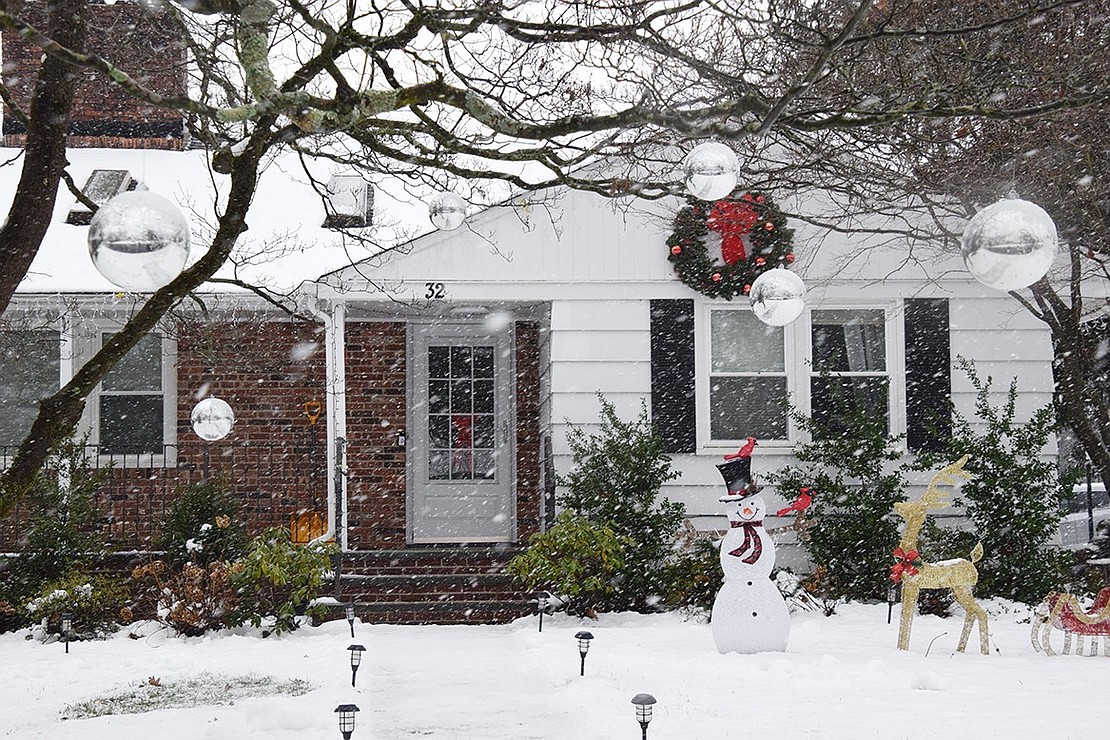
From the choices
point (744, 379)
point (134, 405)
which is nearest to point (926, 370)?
point (744, 379)

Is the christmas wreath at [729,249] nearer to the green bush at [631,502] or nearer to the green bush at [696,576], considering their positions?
the green bush at [631,502]

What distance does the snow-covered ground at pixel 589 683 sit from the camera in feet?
19.5

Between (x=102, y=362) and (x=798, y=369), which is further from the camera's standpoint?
(x=798, y=369)

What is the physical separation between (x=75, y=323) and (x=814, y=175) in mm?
7115

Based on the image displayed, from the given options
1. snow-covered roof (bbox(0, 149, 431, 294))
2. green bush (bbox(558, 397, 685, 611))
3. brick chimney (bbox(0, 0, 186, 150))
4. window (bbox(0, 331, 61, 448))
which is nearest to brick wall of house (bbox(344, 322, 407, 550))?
snow-covered roof (bbox(0, 149, 431, 294))

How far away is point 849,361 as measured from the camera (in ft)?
34.5

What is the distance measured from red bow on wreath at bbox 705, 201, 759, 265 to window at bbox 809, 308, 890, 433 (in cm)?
107

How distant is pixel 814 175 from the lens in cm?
913

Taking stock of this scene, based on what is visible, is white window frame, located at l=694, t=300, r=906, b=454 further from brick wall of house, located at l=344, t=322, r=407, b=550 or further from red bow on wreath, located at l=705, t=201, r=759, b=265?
brick wall of house, located at l=344, t=322, r=407, b=550

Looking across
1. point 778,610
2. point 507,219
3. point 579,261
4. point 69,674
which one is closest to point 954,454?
point 778,610

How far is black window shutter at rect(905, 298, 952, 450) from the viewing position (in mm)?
10297

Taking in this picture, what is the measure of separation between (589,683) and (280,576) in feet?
10.3

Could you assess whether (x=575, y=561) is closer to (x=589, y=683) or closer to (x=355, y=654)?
(x=589, y=683)

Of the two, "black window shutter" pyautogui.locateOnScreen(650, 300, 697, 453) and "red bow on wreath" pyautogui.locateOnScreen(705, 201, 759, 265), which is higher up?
"red bow on wreath" pyautogui.locateOnScreen(705, 201, 759, 265)
